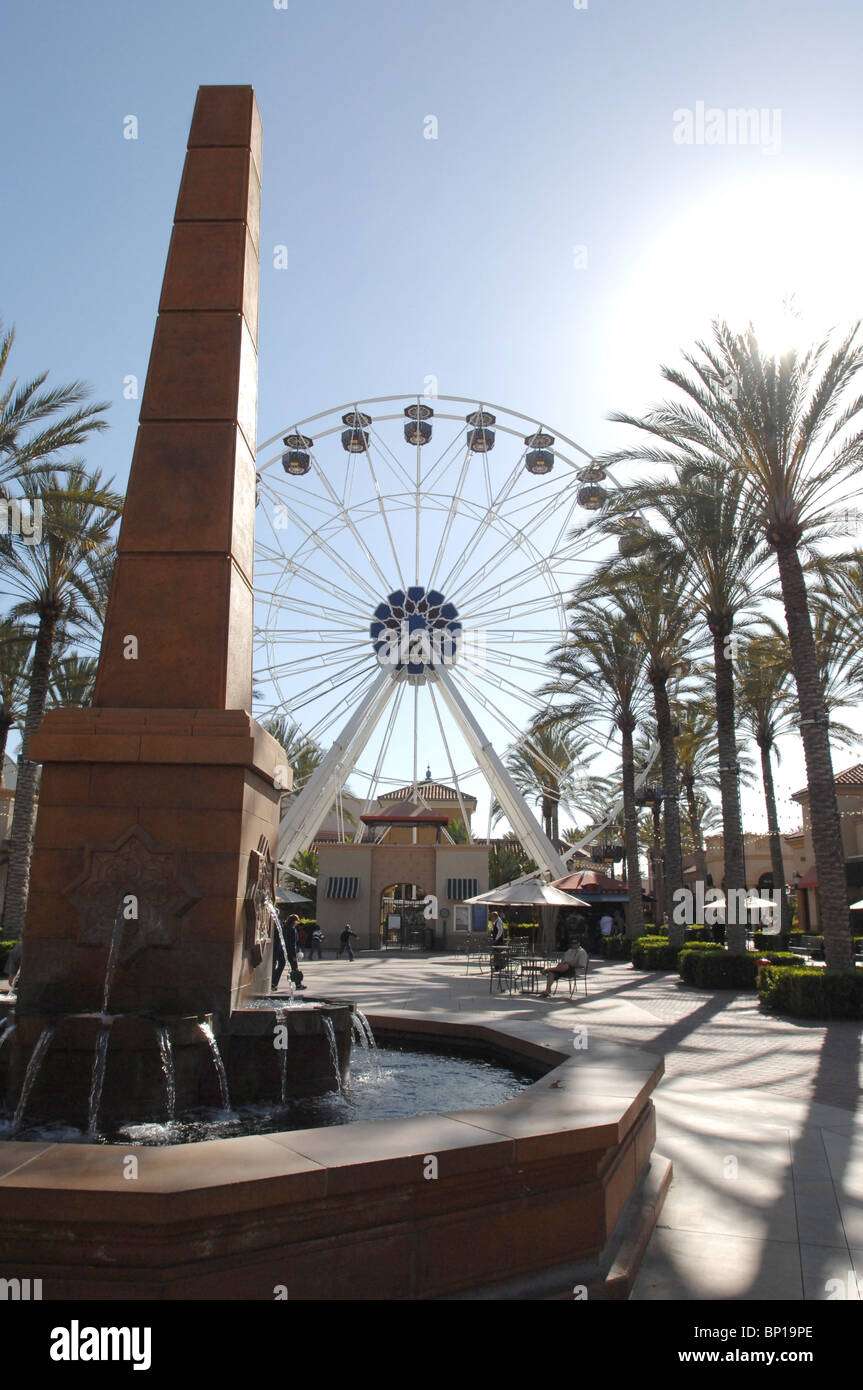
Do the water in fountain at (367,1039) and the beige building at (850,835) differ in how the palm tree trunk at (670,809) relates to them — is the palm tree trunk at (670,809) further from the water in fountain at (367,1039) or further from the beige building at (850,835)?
the water in fountain at (367,1039)

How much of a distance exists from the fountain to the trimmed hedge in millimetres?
8713

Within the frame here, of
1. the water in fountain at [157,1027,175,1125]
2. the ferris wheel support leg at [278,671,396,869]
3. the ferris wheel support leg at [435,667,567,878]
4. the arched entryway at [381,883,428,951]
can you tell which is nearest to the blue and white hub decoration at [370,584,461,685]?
the ferris wheel support leg at [278,671,396,869]

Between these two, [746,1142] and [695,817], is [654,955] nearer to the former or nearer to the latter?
[746,1142]

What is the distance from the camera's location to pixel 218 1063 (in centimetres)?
566

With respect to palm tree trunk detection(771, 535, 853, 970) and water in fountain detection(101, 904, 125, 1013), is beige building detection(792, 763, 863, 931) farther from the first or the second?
water in fountain detection(101, 904, 125, 1013)

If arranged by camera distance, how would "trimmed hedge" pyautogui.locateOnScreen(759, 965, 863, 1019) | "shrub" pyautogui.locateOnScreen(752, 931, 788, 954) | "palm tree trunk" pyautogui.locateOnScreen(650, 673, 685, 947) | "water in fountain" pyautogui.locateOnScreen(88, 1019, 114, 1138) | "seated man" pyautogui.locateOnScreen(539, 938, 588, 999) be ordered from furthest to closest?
"shrub" pyautogui.locateOnScreen(752, 931, 788, 954), "palm tree trunk" pyautogui.locateOnScreen(650, 673, 685, 947), "seated man" pyautogui.locateOnScreen(539, 938, 588, 999), "trimmed hedge" pyautogui.locateOnScreen(759, 965, 863, 1019), "water in fountain" pyautogui.locateOnScreen(88, 1019, 114, 1138)

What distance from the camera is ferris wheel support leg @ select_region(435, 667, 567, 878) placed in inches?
1201

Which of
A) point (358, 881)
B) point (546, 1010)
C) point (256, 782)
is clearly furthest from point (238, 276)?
point (358, 881)

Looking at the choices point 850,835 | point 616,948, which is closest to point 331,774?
point 616,948

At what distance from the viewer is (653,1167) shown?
18.7ft

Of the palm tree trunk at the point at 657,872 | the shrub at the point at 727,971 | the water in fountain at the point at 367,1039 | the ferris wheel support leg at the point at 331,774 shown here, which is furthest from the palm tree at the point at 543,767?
the water in fountain at the point at 367,1039

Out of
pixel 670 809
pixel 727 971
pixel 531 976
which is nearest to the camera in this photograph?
pixel 727 971

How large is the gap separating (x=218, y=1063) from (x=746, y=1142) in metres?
3.91

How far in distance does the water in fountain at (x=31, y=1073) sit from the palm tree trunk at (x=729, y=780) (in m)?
16.8
